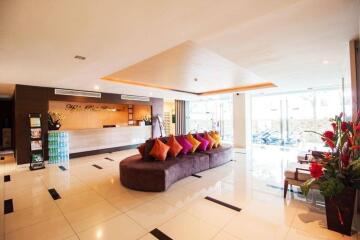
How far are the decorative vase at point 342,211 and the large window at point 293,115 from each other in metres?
5.78

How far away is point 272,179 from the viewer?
404 cm

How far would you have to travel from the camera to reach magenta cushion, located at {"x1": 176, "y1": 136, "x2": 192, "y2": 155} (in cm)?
453

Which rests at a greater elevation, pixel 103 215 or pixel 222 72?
pixel 222 72

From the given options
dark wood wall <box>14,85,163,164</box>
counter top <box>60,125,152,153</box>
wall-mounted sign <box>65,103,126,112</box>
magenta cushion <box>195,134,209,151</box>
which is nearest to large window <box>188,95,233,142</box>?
counter top <box>60,125,152,153</box>

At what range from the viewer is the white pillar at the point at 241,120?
8117 millimetres

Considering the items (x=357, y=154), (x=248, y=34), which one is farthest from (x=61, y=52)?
(x=357, y=154)

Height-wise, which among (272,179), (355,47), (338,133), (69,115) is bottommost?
(272,179)

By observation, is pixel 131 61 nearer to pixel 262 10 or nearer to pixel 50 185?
pixel 262 10

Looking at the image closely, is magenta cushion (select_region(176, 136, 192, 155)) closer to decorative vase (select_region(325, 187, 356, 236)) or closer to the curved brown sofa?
the curved brown sofa

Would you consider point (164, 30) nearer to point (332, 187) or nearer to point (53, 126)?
point (332, 187)

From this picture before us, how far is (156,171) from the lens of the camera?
10.7ft

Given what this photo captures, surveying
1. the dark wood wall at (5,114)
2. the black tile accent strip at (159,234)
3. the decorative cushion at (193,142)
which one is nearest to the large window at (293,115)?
the decorative cushion at (193,142)

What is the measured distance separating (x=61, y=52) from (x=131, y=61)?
1.10 m

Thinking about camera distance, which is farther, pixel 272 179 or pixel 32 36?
pixel 272 179
